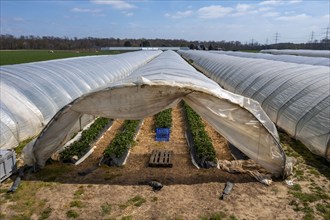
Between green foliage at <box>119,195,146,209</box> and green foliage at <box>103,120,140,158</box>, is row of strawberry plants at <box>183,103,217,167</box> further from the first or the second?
green foliage at <box>119,195,146,209</box>

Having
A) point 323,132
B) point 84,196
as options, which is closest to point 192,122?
point 323,132

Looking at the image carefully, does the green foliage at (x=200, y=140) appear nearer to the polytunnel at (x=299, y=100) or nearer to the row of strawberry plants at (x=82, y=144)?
the polytunnel at (x=299, y=100)

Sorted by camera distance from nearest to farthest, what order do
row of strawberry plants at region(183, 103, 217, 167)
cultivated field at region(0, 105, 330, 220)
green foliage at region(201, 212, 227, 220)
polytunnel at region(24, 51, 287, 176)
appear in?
green foliage at region(201, 212, 227, 220) → cultivated field at region(0, 105, 330, 220) → polytunnel at region(24, 51, 287, 176) → row of strawberry plants at region(183, 103, 217, 167)

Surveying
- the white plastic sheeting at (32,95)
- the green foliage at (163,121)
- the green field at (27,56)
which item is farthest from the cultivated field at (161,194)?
the green field at (27,56)

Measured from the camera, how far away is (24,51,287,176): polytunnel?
8203 mm

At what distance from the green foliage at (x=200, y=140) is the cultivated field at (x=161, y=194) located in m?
0.51

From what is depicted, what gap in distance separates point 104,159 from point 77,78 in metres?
9.24

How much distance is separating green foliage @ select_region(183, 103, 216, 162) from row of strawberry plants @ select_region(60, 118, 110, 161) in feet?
12.6

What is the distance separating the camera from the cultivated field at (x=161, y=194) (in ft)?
23.4

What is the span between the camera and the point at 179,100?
843cm

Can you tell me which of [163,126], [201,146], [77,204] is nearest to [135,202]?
[77,204]

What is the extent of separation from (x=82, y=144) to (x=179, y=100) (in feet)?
13.7

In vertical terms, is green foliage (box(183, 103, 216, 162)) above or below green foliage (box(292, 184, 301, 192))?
above

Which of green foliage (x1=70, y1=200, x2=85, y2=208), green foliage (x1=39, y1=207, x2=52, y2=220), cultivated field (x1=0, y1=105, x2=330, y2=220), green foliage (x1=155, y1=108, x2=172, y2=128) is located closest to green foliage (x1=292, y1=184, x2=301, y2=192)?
cultivated field (x1=0, y1=105, x2=330, y2=220)
